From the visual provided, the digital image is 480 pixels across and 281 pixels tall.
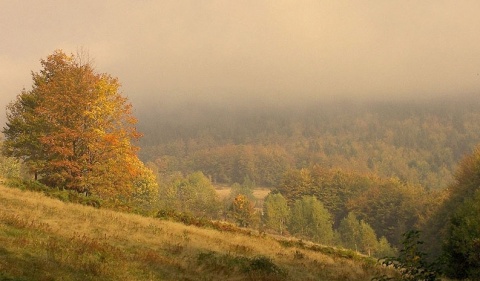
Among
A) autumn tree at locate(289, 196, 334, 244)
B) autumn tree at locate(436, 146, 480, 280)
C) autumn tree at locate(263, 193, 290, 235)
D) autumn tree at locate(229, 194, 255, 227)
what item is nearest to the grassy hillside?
autumn tree at locate(436, 146, 480, 280)

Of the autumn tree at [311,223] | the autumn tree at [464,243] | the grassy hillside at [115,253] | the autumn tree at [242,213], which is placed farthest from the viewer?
the autumn tree at [311,223]

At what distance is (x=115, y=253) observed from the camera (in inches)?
531

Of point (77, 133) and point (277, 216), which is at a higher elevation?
point (77, 133)

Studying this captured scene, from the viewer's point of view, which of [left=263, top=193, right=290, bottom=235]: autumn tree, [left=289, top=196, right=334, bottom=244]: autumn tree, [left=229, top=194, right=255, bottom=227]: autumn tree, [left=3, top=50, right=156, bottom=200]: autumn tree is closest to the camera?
[left=3, top=50, right=156, bottom=200]: autumn tree

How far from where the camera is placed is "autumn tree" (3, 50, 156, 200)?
31016mm

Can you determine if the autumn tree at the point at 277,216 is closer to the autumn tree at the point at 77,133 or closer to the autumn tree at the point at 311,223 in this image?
the autumn tree at the point at 311,223

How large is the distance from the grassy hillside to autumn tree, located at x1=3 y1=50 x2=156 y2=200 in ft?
20.9

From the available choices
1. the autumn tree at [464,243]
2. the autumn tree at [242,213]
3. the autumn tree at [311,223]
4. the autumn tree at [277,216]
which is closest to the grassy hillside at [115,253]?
the autumn tree at [464,243]

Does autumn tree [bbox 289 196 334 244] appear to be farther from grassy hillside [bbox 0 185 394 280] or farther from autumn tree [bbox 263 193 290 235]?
grassy hillside [bbox 0 185 394 280]

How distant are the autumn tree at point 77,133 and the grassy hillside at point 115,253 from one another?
20.9ft

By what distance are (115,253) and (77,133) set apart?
65.3ft

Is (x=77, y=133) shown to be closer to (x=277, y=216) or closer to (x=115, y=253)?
(x=115, y=253)

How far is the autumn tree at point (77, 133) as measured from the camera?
31.0 metres

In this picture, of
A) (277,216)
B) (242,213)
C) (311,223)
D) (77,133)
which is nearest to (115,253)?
(77,133)
